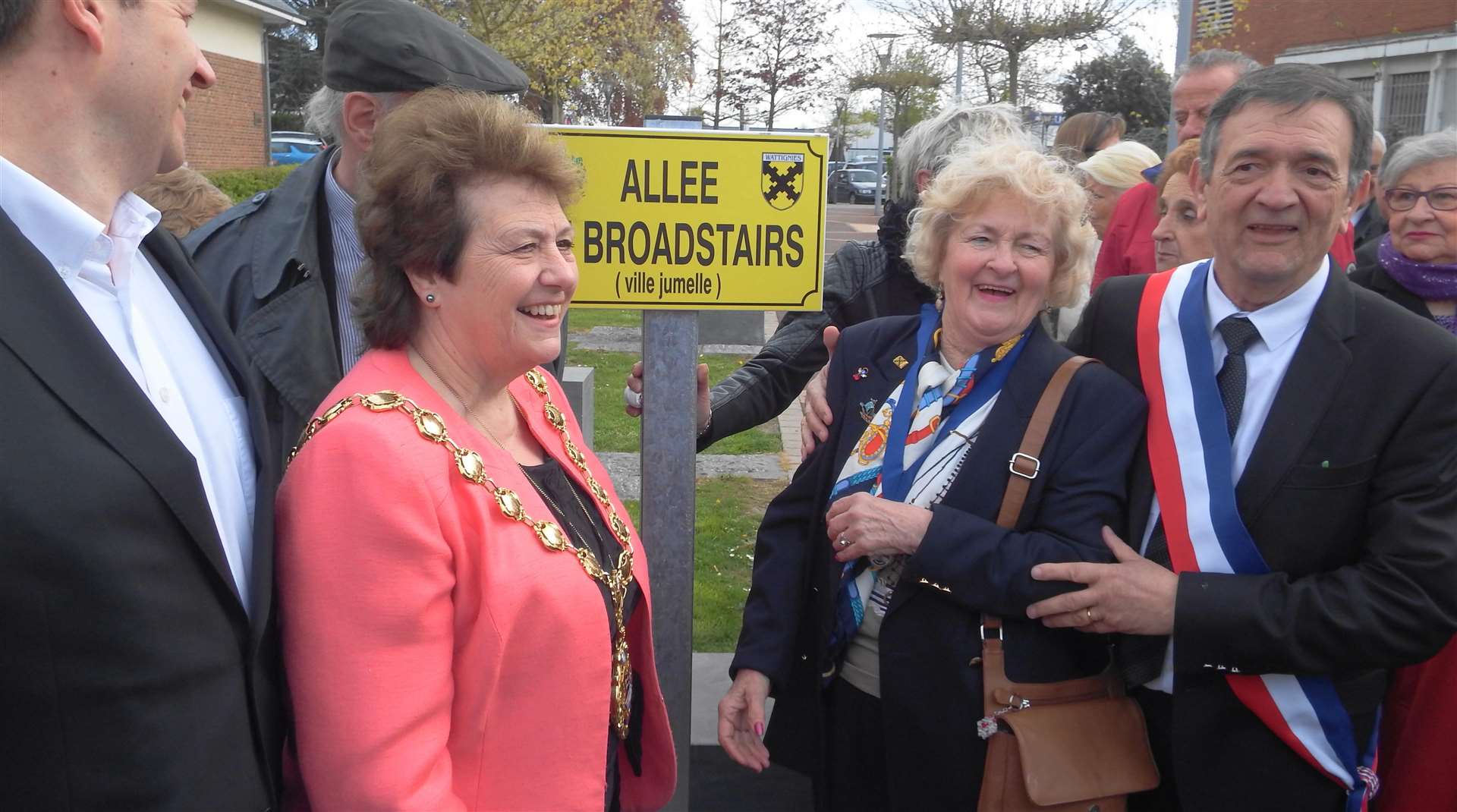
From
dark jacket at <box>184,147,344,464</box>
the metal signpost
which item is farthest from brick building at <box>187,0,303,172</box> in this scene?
the metal signpost

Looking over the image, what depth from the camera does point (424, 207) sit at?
6.03 feet

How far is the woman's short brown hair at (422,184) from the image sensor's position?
72.5 inches

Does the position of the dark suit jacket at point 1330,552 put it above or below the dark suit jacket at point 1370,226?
below

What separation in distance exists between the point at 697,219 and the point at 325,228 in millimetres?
928

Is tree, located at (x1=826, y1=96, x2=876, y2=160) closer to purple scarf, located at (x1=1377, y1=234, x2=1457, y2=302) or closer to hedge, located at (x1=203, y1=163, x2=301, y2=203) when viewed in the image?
hedge, located at (x1=203, y1=163, x2=301, y2=203)

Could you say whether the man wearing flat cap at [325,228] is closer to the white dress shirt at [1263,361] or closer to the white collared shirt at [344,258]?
the white collared shirt at [344,258]

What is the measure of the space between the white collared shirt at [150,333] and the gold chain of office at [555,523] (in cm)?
14

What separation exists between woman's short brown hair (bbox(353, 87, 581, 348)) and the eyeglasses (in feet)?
9.06

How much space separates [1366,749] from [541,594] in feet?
5.48

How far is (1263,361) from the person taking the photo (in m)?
2.15

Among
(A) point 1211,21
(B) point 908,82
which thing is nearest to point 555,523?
(A) point 1211,21

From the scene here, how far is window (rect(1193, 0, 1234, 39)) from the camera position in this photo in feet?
43.6

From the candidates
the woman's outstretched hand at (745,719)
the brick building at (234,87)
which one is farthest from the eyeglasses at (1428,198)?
the brick building at (234,87)

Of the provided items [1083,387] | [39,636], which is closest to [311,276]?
[39,636]
